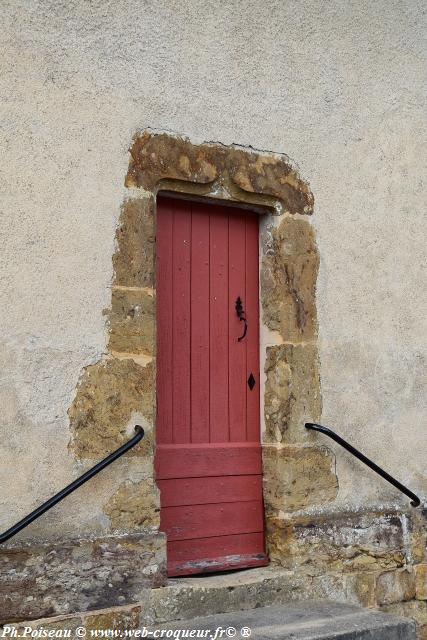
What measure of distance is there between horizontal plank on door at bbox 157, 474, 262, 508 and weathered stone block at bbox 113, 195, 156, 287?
3.30ft

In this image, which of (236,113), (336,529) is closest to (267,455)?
(336,529)

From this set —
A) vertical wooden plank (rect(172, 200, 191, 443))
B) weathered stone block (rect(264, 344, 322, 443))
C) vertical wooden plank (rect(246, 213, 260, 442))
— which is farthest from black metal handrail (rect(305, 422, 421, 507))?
vertical wooden plank (rect(172, 200, 191, 443))

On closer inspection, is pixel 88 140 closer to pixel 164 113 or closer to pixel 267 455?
pixel 164 113

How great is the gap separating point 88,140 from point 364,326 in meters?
1.84

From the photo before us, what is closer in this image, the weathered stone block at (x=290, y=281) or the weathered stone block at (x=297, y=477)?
the weathered stone block at (x=297, y=477)

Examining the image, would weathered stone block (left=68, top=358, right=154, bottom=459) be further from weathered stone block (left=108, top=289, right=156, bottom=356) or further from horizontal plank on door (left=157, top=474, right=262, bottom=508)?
horizontal plank on door (left=157, top=474, right=262, bottom=508)

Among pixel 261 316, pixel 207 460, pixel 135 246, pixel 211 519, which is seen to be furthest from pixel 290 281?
pixel 211 519

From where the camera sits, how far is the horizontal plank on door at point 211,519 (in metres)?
4.04

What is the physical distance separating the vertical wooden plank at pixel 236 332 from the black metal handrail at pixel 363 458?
36 cm

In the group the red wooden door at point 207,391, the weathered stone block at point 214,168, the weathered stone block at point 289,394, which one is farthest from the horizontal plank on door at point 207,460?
the weathered stone block at point 214,168

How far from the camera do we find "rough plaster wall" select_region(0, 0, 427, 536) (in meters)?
3.58

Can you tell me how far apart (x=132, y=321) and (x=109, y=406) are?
41 centimetres

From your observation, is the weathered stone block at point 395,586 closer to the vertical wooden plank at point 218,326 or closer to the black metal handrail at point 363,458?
the black metal handrail at point 363,458

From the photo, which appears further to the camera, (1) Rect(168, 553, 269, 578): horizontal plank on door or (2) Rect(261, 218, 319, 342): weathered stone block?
(2) Rect(261, 218, 319, 342): weathered stone block
